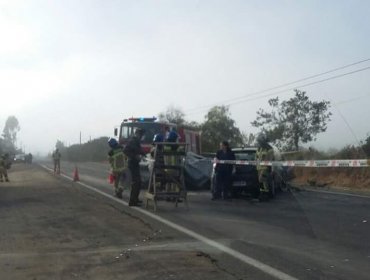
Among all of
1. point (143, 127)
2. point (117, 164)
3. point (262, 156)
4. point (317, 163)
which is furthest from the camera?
point (143, 127)

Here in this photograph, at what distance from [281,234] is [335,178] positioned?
18.5m

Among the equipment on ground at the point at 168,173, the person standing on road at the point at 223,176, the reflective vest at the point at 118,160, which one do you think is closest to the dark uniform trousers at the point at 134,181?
the equipment on ground at the point at 168,173

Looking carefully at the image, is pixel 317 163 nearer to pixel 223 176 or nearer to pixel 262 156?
pixel 262 156

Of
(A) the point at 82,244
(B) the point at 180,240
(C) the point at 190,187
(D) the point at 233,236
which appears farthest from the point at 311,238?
(C) the point at 190,187

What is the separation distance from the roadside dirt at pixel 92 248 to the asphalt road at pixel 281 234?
0.30 m

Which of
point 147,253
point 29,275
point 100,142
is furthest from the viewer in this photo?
point 100,142

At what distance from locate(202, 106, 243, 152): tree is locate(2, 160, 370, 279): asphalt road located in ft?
132

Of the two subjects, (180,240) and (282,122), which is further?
(282,122)

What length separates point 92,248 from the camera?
8.49 meters

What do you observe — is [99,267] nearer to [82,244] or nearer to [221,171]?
[82,244]

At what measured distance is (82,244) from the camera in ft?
29.0

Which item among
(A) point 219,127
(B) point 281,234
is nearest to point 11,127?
(A) point 219,127

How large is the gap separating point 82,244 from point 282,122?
30.9 m

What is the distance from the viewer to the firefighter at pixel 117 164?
16.7 meters
